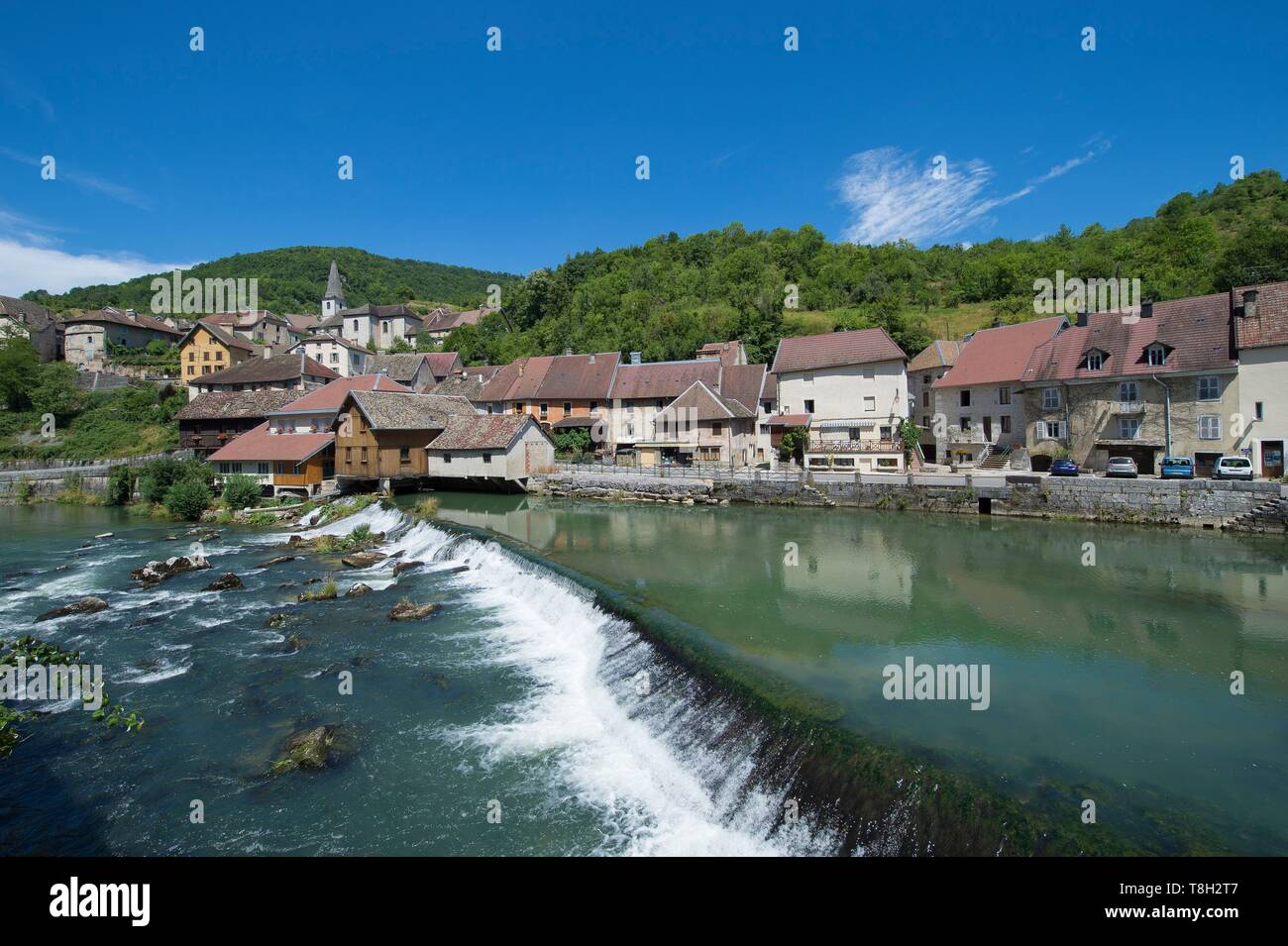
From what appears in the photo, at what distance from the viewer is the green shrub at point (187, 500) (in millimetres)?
35000

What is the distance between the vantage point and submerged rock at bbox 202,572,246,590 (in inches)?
813

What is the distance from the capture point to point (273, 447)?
1549 inches

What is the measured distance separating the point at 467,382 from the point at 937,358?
39.6m

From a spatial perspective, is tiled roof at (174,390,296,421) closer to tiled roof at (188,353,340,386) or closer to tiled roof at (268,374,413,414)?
tiled roof at (268,374,413,414)

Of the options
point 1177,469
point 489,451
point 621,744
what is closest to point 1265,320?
point 1177,469

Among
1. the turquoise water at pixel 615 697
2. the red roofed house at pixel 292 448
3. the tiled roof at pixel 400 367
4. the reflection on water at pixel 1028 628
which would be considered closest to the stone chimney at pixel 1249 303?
the reflection on water at pixel 1028 628

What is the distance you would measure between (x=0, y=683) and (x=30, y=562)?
16.9m

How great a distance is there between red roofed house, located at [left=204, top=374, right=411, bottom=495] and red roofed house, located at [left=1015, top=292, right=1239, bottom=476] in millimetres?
40515

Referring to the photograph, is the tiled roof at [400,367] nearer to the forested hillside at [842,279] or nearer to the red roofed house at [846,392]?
the forested hillside at [842,279]

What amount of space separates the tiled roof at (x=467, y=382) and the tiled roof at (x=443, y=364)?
2.51 metres

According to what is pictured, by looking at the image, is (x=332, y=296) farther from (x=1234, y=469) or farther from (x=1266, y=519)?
(x=1266, y=519)
